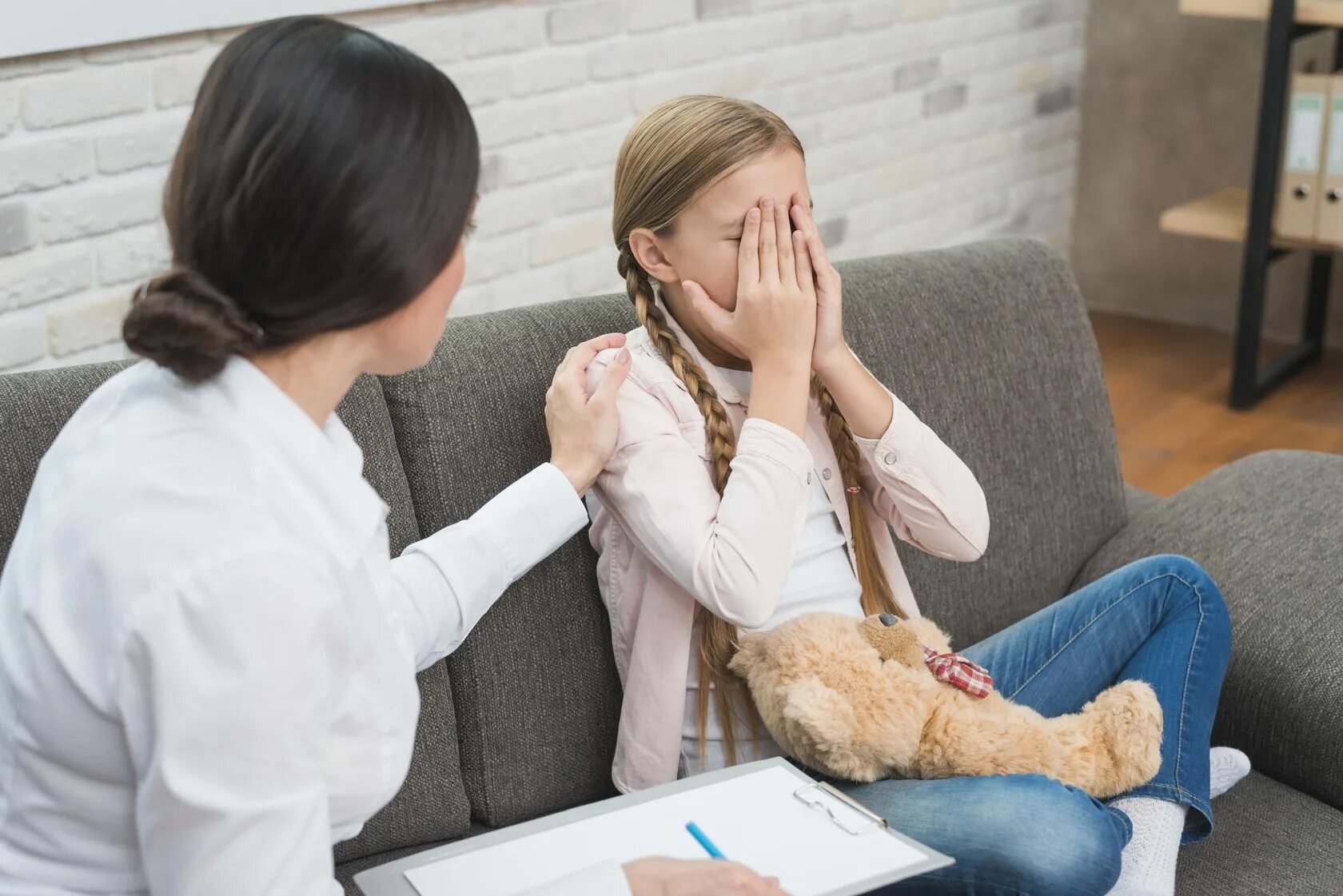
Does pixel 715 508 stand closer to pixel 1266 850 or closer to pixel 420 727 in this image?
pixel 420 727

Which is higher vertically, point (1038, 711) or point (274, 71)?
point (274, 71)

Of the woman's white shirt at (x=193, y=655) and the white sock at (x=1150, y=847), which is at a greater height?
the woman's white shirt at (x=193, y=655)

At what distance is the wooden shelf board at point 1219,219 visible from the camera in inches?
131

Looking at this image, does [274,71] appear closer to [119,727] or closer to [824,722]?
→ [119,727]

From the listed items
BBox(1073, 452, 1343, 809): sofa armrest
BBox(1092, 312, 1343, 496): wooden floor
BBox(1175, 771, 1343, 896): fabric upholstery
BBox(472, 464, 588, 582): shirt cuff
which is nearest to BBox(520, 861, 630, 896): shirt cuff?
BBox(472, 464, 588, 582): shirt cuff

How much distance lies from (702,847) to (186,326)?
49 cm

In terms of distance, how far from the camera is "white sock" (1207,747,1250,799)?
1.44 m

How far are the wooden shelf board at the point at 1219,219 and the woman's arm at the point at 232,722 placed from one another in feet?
10.1

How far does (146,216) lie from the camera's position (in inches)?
79.7

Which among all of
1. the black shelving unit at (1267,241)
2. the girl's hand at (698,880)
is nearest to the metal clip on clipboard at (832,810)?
the girl's hand at (698,880)

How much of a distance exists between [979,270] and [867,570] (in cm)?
50

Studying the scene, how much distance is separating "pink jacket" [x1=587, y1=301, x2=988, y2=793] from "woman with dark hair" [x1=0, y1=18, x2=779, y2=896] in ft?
1.36

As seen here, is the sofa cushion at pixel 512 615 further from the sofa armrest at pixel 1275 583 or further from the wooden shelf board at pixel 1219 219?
the wooden shelf board at pixel 1219 219

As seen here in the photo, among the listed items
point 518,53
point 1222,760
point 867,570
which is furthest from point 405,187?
point 518,53
